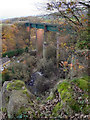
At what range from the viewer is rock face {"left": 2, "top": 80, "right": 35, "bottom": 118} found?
11.7 feet

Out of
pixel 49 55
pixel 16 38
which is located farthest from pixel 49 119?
pixel 16 38

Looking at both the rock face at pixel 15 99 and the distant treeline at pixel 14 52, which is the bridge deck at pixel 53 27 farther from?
the distant treeline at pixel 14 52

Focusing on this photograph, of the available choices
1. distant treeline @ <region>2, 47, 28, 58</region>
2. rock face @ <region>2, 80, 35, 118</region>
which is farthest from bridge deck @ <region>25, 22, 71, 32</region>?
distant treeline @ <region>2, 47, 28, 58</region>

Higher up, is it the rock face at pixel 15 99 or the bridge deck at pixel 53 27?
the bridge deck at pixel 53 27

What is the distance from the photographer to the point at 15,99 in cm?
383

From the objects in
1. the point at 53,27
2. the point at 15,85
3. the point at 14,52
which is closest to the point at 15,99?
the point at 15,85

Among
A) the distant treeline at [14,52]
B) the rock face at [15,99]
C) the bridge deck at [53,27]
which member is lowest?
the distant treeline at [14,52]

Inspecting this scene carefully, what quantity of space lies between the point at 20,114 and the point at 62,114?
47.7 inches

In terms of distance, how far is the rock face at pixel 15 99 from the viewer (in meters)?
3.55

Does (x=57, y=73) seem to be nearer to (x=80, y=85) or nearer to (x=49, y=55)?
(x=49, y=55)

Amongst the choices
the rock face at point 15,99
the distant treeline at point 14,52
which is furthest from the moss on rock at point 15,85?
the distant treeline at point 14,52

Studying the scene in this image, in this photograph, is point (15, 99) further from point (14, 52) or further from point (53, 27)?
point (14, 52)

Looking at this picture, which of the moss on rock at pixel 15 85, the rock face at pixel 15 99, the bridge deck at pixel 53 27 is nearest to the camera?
the rock face at pixel 15 99

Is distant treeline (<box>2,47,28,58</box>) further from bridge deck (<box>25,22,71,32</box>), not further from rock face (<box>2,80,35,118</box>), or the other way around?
rock face (<box>2,80,35,118</box>)
